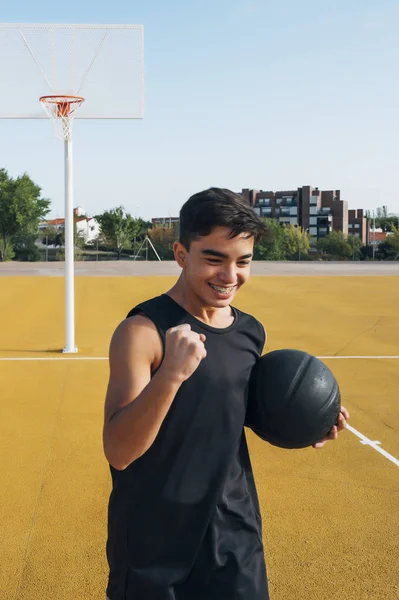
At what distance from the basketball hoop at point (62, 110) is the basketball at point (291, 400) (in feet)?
29.7

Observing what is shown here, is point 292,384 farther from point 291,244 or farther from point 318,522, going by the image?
point 291,244

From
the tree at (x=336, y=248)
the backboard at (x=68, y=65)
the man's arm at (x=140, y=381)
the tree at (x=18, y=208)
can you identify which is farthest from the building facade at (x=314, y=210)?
the man's arm at (x=140, y=381)

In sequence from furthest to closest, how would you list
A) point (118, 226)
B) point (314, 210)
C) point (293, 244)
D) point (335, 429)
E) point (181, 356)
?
point (314, 210), point (293, 244), point (118, 226), point (335, 429), point (181, 356)

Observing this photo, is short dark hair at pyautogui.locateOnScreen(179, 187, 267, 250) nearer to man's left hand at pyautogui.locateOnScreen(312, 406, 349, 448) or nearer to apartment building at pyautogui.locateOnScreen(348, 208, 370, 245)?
man's left hand at pyautogui.locateOnScreen(312, 406, 349, 448)

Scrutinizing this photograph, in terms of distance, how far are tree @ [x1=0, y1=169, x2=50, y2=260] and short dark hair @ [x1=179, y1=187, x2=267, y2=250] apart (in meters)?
59.7

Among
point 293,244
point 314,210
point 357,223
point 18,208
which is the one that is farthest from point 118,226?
point 357,223

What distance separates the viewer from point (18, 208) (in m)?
60.1

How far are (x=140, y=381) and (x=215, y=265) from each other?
1.48ft

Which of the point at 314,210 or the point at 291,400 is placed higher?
the point at 314,210

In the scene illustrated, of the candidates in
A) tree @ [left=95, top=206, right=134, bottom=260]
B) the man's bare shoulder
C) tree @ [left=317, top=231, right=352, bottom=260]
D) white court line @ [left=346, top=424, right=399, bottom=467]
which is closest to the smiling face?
the man's bare shoulder

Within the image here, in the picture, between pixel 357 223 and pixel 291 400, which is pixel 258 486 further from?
pixel 357 223

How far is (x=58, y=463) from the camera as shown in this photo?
21.1 ft

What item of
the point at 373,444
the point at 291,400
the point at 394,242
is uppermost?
the point at 291,400

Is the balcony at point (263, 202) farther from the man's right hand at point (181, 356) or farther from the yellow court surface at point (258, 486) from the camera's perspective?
the man's right hand at point (181, 356)
